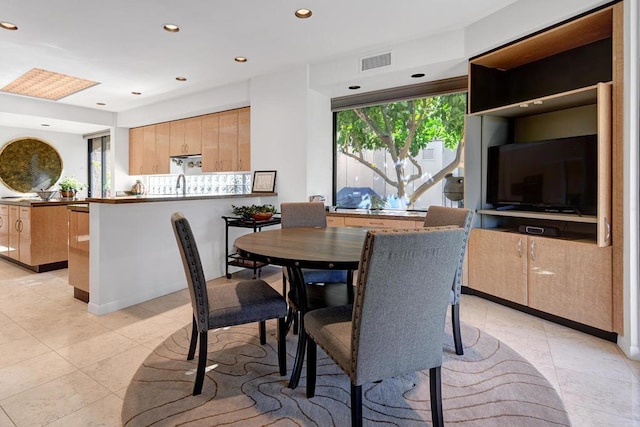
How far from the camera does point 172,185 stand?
6.67 m

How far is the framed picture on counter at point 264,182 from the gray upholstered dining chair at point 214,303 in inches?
106

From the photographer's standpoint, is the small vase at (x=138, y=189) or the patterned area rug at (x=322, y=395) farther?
the small vase at (x=138, y=189)

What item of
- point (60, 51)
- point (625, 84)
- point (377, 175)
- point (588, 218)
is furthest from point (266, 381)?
point (60, 51)

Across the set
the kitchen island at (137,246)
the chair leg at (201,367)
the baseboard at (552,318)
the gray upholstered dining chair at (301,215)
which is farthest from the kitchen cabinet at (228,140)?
the chair leg at (201,367)

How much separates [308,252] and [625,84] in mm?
2341

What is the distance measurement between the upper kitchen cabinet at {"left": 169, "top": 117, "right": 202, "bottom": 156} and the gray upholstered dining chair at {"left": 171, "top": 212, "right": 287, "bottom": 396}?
13.9 feet

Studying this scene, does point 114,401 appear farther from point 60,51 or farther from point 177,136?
point 177,136

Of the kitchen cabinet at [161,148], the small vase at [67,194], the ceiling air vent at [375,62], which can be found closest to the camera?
the ceiling air vent at [375,62]

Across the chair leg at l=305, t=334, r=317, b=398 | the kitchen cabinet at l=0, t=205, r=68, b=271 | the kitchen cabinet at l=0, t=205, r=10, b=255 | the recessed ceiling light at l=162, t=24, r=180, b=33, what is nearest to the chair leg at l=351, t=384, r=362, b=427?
the chair leg at l=305, t=334, r=317, b=398

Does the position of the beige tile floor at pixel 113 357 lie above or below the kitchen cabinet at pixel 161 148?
below

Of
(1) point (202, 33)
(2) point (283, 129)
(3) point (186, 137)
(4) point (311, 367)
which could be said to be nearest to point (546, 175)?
(4) point (311, 367)

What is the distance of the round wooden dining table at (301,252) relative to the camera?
5.43 feet

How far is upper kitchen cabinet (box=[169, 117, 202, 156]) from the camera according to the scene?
5.78 m

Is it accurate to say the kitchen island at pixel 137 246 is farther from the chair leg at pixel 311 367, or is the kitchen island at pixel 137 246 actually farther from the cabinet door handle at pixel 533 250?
the cabinet door handle at pixel 533 250
